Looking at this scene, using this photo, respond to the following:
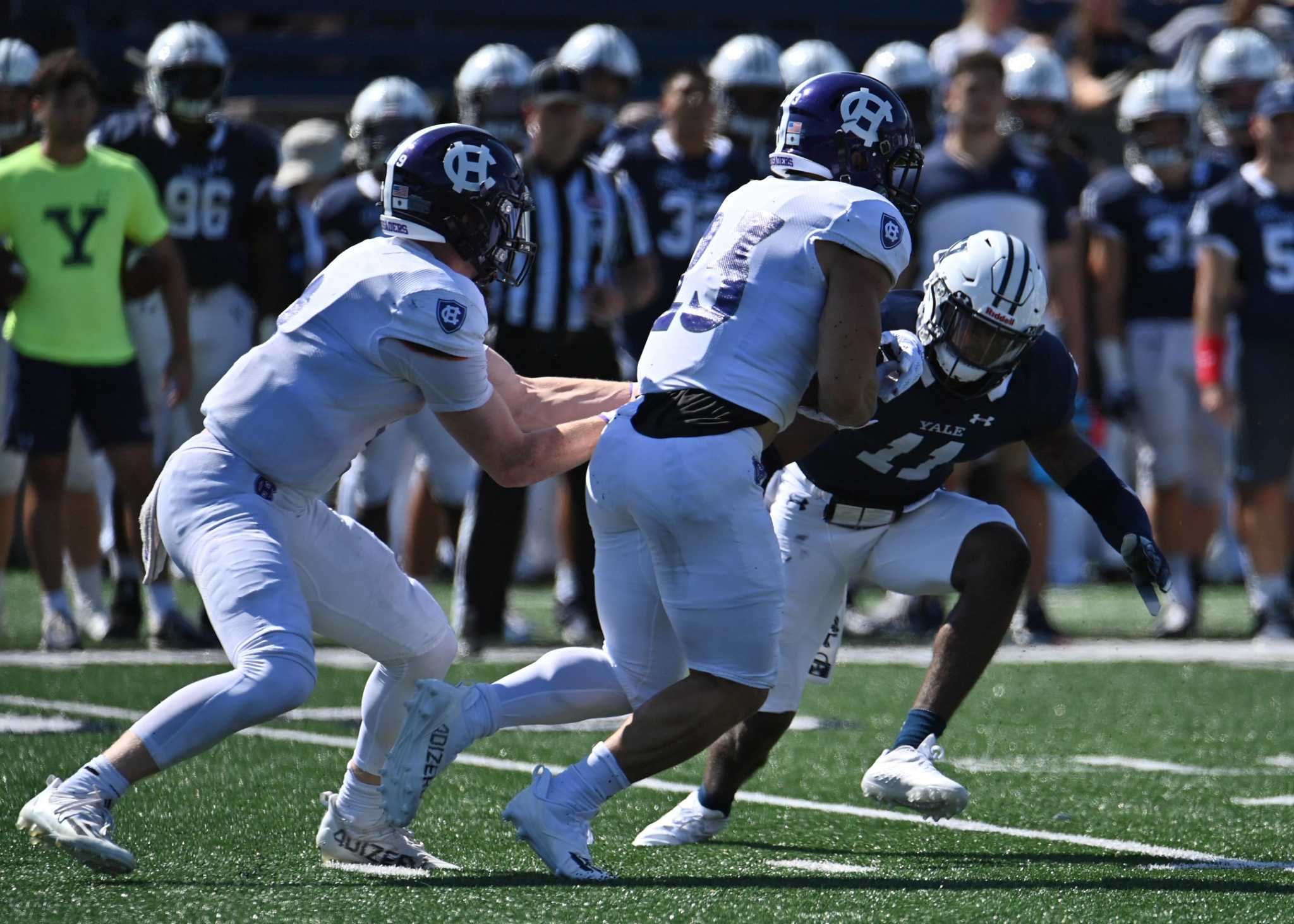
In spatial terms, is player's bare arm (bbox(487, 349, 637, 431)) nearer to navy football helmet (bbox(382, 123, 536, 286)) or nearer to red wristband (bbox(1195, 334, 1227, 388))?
navy football helmet (bbox(382, 123, 536, 286))

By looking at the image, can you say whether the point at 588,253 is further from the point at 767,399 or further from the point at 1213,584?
the point at 1213,584

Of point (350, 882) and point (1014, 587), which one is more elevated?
point (1014, 587)

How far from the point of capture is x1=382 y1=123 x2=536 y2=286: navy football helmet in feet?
12.8

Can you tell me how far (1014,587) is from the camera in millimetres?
4473

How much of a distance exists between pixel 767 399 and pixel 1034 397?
1.02 meters

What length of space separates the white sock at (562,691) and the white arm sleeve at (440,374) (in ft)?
1.73

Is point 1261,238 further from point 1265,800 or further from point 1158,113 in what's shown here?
point 1265,800

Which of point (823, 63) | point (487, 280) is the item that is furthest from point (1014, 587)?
point (823, 63)

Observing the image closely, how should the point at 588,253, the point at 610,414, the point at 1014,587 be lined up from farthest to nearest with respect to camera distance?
the point at 588,253 < the point at 1014,587 < the point at 610,414

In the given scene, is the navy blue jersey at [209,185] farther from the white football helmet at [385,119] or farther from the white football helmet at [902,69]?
the white football helmet at [902,69]

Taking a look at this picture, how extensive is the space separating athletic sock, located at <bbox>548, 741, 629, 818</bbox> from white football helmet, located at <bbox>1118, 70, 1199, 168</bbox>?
19.1 feet

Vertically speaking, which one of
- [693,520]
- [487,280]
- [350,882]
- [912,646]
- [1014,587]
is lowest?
[912,646]

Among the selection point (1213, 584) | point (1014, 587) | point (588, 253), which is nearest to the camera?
point (1014, 587)

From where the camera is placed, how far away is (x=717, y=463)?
3.69 metres
